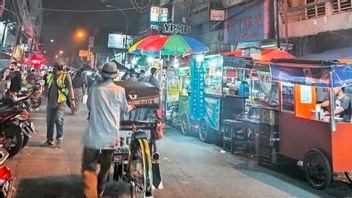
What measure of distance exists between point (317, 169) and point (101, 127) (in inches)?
186

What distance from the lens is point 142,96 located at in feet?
20.3

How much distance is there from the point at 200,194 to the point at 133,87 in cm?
223

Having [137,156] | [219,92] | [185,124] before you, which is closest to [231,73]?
[219,92]

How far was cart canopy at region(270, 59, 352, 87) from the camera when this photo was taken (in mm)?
6953

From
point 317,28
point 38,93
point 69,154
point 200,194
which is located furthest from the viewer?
point 38,93

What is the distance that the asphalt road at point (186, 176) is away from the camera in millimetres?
6438

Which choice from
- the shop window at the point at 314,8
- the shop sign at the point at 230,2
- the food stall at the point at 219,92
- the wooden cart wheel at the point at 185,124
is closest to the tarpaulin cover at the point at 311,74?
the food stall at the point at 219,92

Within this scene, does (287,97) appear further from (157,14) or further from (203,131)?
(157,14)

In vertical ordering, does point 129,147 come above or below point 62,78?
below

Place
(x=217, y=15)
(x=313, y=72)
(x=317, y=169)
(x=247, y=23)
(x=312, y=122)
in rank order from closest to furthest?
(x=313, y=72) → (x=317, y=169) → (x=312, y=122) → (x=247, y=23) → (x=217, y=15)

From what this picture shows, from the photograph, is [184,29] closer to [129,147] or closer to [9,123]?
[9,123]

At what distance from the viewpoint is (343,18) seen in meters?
13.7

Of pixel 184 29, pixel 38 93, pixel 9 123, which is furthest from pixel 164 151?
pixel 38 93

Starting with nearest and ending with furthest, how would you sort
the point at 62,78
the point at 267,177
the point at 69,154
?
the point at 267,177
the point at 69,154
the point at 62,78
